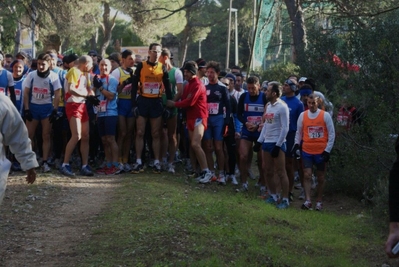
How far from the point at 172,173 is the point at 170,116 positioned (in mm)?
1155

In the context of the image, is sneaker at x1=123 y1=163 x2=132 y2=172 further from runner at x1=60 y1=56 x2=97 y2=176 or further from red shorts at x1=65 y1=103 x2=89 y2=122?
red shorts at x1=65 y1=103 x2=89 y2=122

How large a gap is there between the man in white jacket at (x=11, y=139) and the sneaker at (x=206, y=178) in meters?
8.16

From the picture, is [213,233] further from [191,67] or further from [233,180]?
[233,180]

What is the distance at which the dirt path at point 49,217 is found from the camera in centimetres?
857

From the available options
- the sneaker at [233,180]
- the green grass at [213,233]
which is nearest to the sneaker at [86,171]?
the green grass at [213,233]

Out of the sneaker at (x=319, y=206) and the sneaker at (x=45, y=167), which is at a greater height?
the sneaker at (x=45, y=167)

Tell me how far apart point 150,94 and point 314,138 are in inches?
134

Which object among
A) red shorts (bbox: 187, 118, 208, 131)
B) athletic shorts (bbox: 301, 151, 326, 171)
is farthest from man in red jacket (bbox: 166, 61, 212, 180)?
athletic shorts (bbox: 301, 151, 326, 171)

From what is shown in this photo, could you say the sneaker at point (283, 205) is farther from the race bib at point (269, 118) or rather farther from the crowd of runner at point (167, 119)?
the race bib at point (269, 118)

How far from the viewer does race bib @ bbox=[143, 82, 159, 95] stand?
14930 mm

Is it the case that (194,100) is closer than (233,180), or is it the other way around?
(194,100)

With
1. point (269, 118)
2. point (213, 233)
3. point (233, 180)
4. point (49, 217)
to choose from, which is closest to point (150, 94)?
point (233, 180)

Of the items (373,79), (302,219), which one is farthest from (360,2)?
(302,219)

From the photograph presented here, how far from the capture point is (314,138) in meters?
13.5
